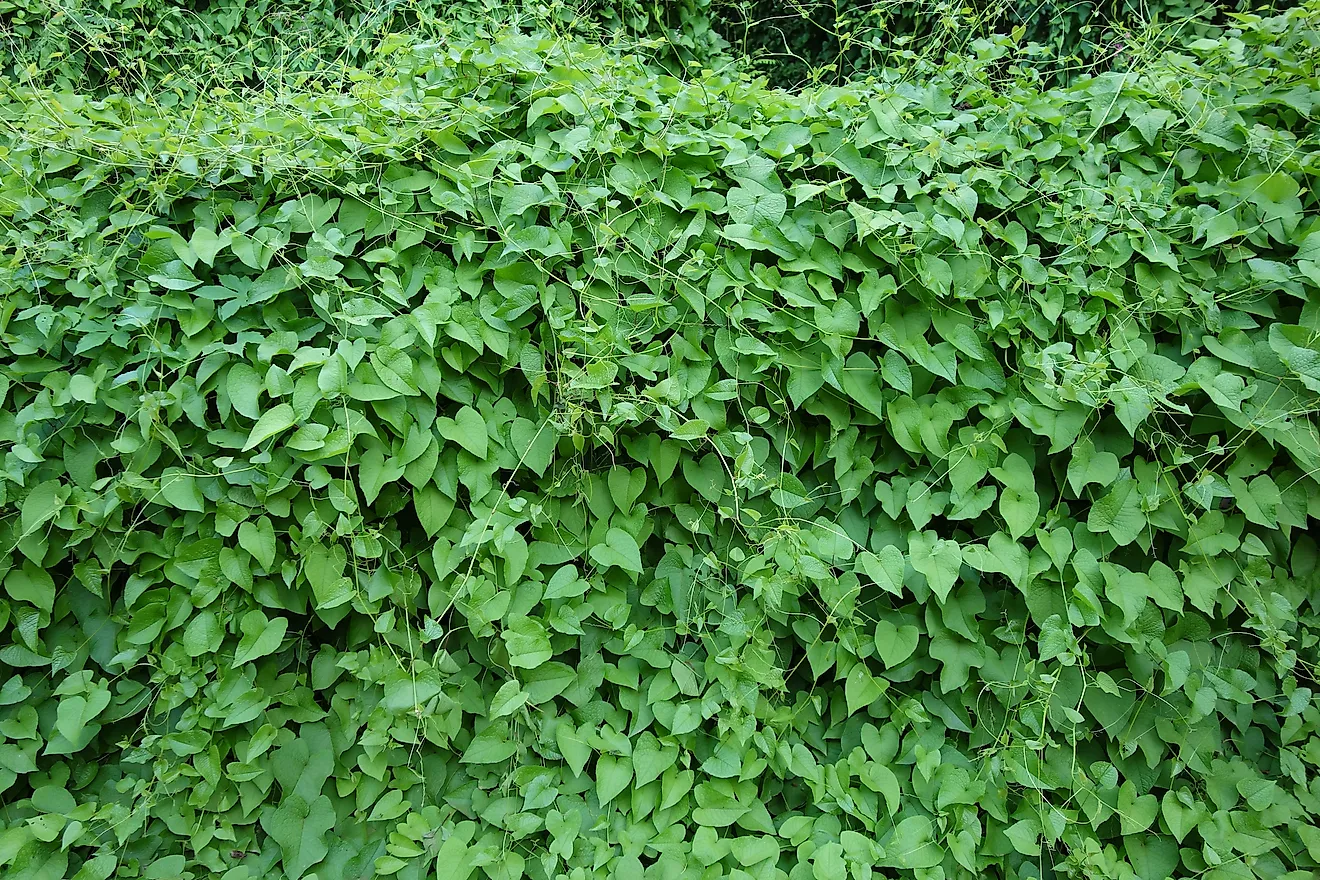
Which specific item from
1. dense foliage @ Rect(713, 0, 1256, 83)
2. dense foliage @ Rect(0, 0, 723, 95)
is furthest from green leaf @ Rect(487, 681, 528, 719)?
dense foliage @ Rect(0, 0, 723, 95)

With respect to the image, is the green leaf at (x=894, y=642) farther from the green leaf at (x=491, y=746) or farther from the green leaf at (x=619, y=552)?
the green leaf at (x=491, y=746)

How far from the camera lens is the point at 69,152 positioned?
162cm

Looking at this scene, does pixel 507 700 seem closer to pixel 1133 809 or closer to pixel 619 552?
pixel 619 552

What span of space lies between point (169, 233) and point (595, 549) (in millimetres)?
1076

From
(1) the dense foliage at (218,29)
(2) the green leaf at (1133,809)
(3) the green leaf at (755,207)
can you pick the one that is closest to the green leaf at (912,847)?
(2) the green leaf at (1133,809)

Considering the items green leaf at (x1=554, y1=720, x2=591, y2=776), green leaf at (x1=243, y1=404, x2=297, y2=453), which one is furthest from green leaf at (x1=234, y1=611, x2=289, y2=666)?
green leaf at (x1=554, y1=720, x2=591, y2=776)

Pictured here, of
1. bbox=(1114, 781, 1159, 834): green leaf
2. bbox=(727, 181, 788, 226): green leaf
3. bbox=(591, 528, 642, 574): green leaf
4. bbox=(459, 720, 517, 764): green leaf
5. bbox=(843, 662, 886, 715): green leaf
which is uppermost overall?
bbox=(727, 181, 788, 226): green leaf

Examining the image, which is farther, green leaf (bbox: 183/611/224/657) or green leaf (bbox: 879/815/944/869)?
green leaf (bbox: 879/815/944/869)

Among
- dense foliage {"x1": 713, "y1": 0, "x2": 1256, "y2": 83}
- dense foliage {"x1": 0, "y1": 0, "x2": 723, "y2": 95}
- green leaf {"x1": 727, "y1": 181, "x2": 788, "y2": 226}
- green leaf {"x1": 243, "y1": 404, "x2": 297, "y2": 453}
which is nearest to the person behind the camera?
green leaf {"x1": 243, "y1": 404, "x2": 297, "y2": 453}

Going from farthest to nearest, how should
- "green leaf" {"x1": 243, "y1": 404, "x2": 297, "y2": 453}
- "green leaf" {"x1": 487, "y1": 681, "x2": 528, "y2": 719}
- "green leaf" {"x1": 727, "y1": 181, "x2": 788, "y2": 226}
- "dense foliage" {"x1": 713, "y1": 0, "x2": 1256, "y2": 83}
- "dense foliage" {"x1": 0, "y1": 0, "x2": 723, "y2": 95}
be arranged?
"dense foliage" {"x1": 0, "y1": 0, "x2": 723, "y2": 95} → "dense foliage" {"x1": 713, "y1": 0, "x2": 1256, "y2": 83} → "green leaf" {"x1": 727, "y1": 181, "x2": 788, "y2": 226} → "green leaf" {"x1": 487, "y1": 681, "x2": 528, "y2": 719} → "green leaf" {"x1": 243, "y1": 404, "x2": 297, "y2": 453}

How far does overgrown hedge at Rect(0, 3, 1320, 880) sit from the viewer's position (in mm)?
1526

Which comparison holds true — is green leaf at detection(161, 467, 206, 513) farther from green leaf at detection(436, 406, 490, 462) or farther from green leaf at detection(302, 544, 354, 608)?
green leaf at detection(436, 406, 490, 462)

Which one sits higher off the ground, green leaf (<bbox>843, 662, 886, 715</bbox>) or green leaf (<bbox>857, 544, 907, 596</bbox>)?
green leaf (<bbox>857, 544, 907, 596</bbox>)

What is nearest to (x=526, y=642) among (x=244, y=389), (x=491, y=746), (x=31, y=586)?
(x=491, y=746)
